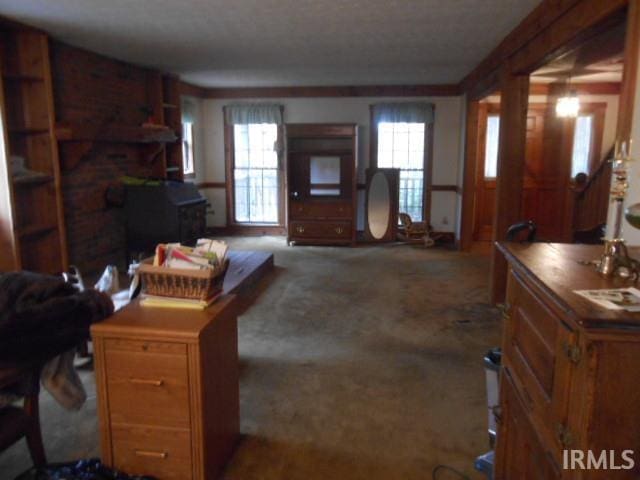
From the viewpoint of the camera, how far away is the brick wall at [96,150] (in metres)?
4.72

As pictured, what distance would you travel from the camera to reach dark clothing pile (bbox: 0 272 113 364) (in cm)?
168

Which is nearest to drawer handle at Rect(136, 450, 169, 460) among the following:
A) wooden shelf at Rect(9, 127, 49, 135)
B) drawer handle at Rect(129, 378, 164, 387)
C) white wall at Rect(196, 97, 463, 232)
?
drawer handle at Rect(129, 378, 164, 387)

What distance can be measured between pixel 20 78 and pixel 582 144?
6.94 metres

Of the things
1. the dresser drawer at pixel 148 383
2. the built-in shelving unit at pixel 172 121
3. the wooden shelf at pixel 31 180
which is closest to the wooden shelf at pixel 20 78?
the wooden shelf at pixel 31 180

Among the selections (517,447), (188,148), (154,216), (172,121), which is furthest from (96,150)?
(517,447)

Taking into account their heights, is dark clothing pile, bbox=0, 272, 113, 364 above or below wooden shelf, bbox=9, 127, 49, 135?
below

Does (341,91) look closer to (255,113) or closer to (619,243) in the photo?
(255,113)

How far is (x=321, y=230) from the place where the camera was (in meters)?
7.22

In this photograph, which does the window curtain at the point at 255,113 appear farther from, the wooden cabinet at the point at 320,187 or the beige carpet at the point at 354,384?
the beige carpet at the point at 354,384

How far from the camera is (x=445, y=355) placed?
339 cm

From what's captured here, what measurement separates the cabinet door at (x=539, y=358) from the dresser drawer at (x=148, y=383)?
1127 mm

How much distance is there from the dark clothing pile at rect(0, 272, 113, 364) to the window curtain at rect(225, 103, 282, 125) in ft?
19.6

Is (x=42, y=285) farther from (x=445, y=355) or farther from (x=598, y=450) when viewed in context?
(x=445, y=355)

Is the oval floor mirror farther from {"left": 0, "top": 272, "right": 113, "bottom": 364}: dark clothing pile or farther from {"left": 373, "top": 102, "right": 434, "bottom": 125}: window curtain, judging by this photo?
{"left": 0, "top": 272, "right": 113, "bottom": 364}: dark clothing pile
